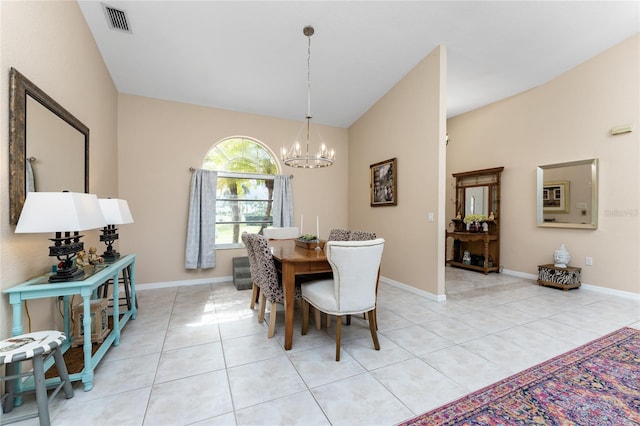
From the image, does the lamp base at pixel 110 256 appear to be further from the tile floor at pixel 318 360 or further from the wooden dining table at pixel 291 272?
the wooden dining table at pixel 291 272

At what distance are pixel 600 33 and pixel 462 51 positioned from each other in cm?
164

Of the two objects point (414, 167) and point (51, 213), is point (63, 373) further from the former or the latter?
point (414, 167)

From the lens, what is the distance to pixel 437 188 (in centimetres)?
340

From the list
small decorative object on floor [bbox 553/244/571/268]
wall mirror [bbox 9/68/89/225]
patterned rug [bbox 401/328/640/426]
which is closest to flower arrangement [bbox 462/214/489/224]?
small decorative object on floor [bbox 553/244/571/268]

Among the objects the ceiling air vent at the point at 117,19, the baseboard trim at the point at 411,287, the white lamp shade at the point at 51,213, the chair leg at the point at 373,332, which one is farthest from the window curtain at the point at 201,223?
the chair leg at the point at 373,332

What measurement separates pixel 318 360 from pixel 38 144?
257 centimetres

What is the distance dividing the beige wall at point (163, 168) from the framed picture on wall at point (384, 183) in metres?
2.14

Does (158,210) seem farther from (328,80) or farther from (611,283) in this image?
(611,283)

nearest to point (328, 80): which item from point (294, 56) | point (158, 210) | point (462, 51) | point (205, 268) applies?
point (294, 56)

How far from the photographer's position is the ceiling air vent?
2.59m

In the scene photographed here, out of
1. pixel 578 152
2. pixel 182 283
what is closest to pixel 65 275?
pixel 182 283

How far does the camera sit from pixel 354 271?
6.63 ft

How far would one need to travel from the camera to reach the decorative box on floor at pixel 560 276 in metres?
3.76

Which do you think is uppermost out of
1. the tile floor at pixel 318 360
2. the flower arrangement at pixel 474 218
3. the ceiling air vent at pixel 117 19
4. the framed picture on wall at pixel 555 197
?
the ceiling air vent at pixel 117 19
